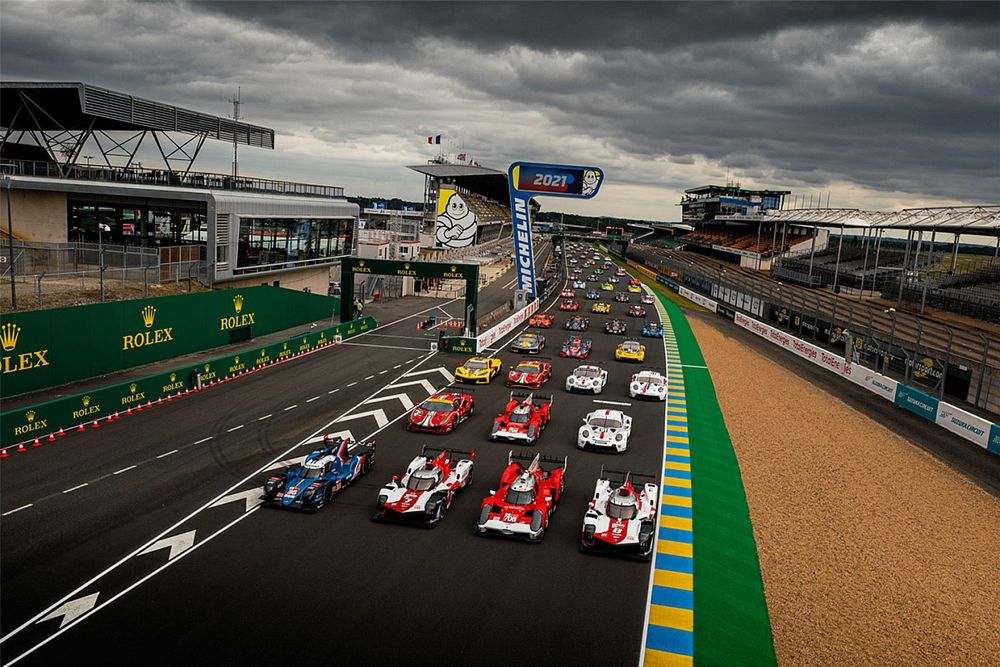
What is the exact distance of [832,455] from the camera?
82.2 feet

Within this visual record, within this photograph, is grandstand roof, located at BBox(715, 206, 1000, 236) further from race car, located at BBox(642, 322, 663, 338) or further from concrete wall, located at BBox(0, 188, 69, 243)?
concrete wall, located at BBox(0, 188, 69, 243)

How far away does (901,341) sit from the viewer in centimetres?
3678

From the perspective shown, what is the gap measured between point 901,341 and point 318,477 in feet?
110

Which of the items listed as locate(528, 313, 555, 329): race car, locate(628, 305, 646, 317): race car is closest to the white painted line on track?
locate(528, 313, 555, 329): race car

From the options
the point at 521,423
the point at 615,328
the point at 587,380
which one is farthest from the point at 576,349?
the point at 521,423

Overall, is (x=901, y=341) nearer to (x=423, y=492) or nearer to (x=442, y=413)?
(x=442, y=413)

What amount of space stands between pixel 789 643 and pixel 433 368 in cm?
2621

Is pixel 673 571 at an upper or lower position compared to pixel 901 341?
lower

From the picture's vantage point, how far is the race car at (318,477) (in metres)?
17.6

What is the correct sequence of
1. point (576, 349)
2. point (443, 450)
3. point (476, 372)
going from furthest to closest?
point (576, 349)
point (476, 372)
point (443, 450)

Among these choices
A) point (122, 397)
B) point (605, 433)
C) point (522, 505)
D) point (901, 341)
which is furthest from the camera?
point (901, 341)

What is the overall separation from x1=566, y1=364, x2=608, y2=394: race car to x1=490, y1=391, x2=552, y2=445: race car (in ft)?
19.6

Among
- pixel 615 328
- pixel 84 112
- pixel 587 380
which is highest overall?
pixel 84 112

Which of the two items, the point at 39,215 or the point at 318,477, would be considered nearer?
the point at 318,477
